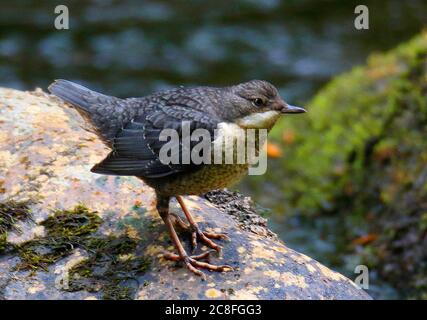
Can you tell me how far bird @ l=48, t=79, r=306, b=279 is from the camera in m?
4.22

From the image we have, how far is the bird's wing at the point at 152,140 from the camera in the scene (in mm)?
4309

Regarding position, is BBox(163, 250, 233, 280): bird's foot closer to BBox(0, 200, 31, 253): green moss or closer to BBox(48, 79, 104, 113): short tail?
BBox(0, 200, 31, 253): green moss

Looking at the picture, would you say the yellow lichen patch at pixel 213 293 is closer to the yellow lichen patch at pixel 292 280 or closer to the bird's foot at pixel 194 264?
the bird's foot at pixel 194 264

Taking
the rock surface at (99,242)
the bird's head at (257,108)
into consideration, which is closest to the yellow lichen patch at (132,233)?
the rock surface at (99,242)

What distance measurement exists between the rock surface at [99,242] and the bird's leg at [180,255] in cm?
4

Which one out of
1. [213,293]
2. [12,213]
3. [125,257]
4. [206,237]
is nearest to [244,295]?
[213,293]

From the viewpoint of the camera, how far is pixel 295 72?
34.7ft

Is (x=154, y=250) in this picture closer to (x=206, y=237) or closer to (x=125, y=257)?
(x=125, y=257)

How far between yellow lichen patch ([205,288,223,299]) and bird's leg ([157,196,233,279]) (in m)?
0.11

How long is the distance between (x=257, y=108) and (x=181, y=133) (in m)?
0.46

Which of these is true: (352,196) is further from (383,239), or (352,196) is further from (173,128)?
(173,128)

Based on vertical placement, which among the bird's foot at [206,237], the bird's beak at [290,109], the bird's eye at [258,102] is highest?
the bird's eye at [258,102]

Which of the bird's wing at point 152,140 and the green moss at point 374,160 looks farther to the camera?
the green moss at point 374,160
